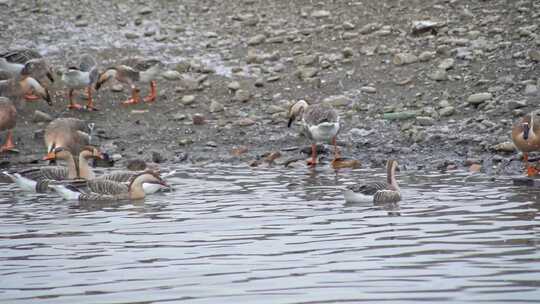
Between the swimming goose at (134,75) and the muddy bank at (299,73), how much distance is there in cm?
21

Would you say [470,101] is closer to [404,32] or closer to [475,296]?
[404,32]

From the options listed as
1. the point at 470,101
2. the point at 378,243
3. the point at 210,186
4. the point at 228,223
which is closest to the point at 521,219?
the point at 378,243

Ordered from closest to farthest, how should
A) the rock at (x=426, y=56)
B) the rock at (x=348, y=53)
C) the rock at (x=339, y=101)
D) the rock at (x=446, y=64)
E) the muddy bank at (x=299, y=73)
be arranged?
the muddy bank at (x=299, y=73) → the rock at (x=339, y=101) → the rock at (x=446, y=64) → the rock at (x=426, y=56) → the rock at (x=348, y=53)

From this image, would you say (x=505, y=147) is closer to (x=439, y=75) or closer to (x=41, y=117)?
(x=439, y=75)

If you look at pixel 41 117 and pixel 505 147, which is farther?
pixel 41 117

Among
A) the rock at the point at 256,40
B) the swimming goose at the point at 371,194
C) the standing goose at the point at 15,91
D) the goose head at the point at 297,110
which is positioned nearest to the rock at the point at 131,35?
the rock at the point at 256,40

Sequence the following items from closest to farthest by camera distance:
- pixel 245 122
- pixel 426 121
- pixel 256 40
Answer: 1. pixel 426 121
2. pixel 245 122
3. pixel 256 40

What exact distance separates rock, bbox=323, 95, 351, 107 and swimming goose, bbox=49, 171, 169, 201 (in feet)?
15.8

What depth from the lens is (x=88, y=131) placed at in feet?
56.7

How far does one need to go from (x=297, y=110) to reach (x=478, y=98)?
2738mm

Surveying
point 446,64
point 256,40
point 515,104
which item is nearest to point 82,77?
point 256,40

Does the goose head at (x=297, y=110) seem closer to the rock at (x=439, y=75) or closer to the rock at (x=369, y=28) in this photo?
the rock at (x=439, y=75)

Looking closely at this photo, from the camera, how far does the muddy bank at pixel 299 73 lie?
16391 mm

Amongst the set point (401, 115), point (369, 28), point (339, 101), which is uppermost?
point (369, 28)
